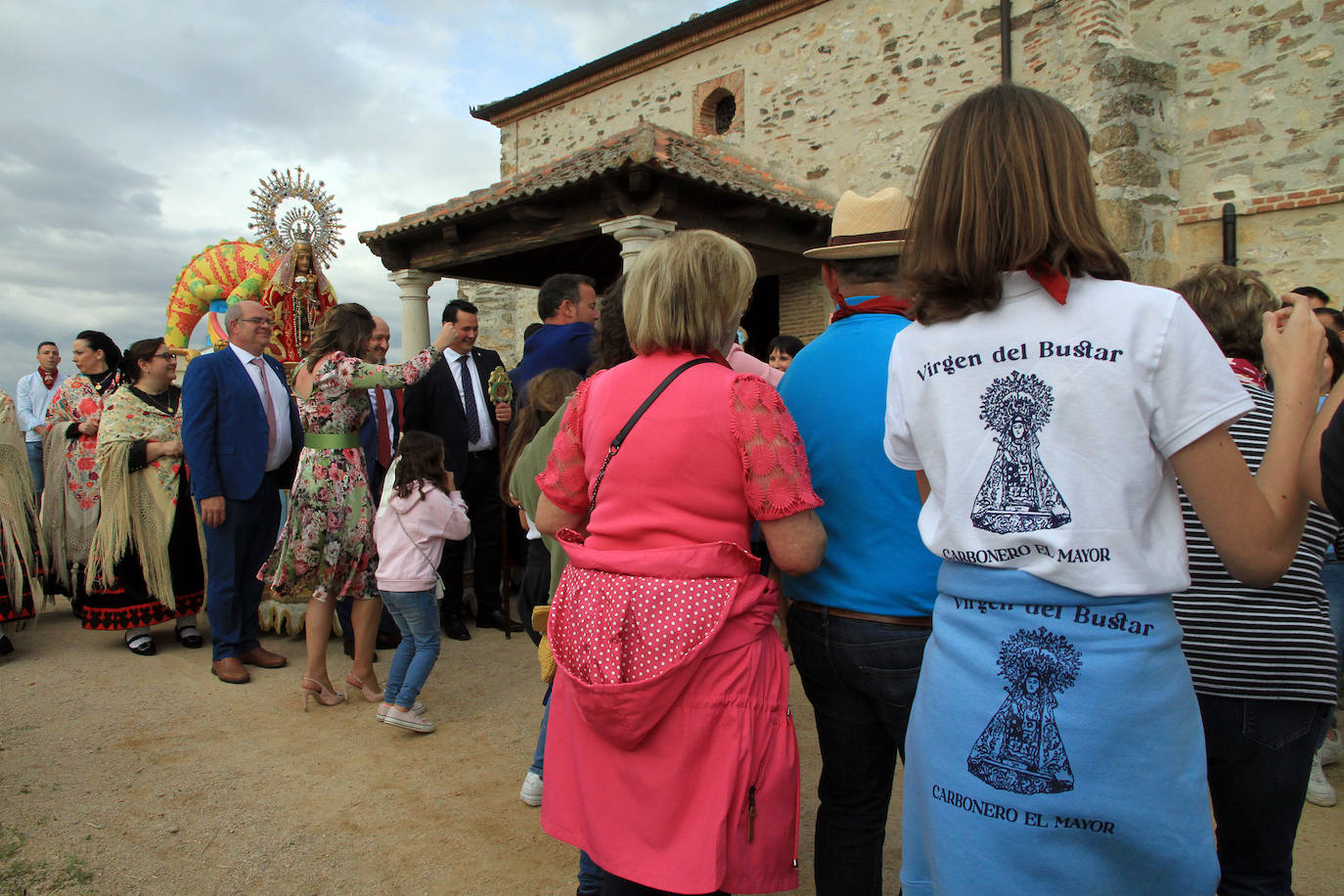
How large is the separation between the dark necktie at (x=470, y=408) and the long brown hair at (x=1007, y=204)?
4.53 m

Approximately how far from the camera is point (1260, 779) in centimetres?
162

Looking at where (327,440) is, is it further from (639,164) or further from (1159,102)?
(1159,102)

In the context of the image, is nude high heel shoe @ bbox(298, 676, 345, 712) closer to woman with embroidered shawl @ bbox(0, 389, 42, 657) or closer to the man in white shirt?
woman with embroidered shawl @ bbox(0, 389, 42, 657)

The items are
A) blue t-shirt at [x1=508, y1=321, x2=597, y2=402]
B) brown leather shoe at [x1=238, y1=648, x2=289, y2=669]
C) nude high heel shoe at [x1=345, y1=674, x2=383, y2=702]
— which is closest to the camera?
blue t-shirt at [x1=508, y1=321, x2=597, y2=402]

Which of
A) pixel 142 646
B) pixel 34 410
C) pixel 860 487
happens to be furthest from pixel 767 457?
pixel 34 410

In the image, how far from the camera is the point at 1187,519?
5.69 feet

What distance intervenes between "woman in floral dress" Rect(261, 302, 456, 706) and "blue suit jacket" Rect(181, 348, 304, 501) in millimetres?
434

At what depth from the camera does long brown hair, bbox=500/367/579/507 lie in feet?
9.52

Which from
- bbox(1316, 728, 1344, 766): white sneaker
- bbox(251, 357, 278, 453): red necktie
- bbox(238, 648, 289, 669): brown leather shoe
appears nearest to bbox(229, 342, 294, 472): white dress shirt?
bbox(251, 357, 278, 453): red necktie

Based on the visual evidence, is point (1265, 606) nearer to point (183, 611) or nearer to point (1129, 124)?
point (183, 611)

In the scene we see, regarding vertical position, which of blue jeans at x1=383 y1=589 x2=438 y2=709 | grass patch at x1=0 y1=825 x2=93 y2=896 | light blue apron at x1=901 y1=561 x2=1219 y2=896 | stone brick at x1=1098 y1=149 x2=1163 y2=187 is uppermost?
stone brick at x1=1098 y1=149 x2=1163 y2=187

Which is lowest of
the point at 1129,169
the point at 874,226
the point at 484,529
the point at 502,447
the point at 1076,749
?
the point at 484,529

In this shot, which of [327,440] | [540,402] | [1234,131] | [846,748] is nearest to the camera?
[846,748]

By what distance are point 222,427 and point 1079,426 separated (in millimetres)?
4298
